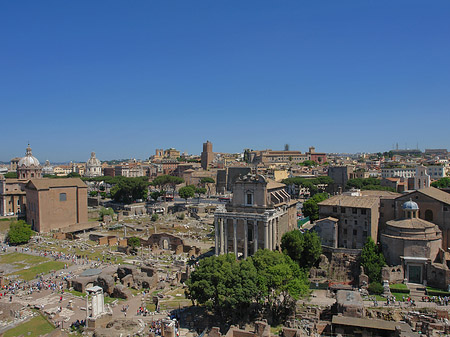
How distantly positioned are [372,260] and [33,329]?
3147 cm

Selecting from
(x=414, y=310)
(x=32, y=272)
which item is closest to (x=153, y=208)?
(x=32, y=272)

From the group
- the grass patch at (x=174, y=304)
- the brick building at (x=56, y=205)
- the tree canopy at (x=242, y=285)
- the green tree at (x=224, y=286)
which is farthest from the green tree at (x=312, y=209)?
the brick building at (x=56, y=205)

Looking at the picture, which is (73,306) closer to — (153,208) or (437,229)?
(437,229)

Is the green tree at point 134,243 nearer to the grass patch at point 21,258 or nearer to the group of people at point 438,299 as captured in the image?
the grass patch at point 21,258

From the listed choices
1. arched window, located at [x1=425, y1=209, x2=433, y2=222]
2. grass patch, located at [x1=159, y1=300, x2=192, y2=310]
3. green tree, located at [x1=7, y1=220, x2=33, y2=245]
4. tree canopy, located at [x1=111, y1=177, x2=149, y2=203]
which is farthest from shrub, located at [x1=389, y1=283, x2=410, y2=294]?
tree canopy, located at [x1=111, y1=177, x2=149, y2=203]

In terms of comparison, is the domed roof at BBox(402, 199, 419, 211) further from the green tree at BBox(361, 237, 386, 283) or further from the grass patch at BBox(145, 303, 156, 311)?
the grass patch at BBox(145, 303, 156, 311)

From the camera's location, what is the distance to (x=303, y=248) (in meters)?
41.0

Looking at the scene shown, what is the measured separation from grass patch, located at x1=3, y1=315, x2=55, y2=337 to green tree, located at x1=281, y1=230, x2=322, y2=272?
2377 centimetres

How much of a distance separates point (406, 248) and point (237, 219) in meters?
19.1

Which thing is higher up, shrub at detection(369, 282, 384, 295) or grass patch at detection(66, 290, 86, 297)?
shrub at detection(369, 282, 384, 295)

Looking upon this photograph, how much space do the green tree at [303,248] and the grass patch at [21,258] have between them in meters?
32.4

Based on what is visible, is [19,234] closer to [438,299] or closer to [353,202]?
[353,202]

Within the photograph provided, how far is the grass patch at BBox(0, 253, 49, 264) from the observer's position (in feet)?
163

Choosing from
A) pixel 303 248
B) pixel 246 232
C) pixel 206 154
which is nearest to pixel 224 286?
pixel 303 248
